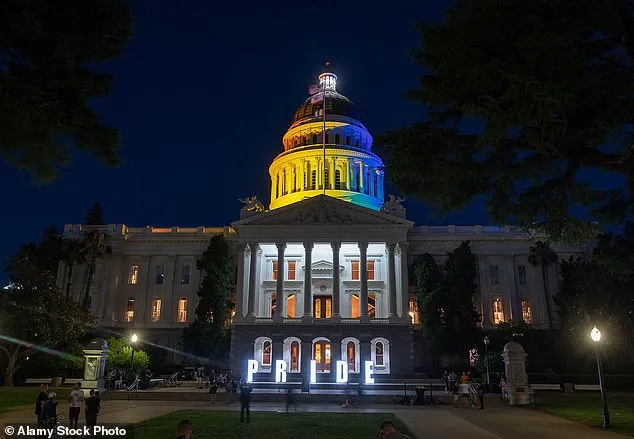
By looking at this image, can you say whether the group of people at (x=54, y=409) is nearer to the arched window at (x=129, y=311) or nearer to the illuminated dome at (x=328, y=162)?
the arched window at (x=129, y=311)

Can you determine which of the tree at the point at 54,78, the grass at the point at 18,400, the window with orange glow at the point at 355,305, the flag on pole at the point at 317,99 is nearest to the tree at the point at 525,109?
the tree at the point at 54,78

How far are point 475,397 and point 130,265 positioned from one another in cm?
5583

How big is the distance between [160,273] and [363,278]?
97.1 feet

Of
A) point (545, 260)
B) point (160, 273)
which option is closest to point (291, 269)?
point (160, 273)

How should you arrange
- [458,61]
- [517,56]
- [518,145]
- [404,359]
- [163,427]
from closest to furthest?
1. [517,56]
2. [458,61]
3. [518,145]
4. [163,427]
5. [404,359]

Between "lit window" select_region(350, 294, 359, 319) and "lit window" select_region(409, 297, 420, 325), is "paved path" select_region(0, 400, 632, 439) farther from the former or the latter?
"lit window" select_region(350, 294, 359, 319)

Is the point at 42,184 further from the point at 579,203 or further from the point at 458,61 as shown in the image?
the point at 579,203

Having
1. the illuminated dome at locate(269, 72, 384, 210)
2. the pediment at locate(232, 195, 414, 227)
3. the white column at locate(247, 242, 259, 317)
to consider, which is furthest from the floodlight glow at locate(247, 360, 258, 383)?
the illuminated dome at locate(269, 72, 384, 210)

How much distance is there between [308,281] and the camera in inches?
2473

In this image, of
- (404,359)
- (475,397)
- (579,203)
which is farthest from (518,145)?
(404,359)

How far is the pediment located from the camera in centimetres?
6456

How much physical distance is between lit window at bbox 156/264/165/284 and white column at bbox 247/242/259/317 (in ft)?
55.1

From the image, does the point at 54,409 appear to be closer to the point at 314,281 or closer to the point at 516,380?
the point at 516,380

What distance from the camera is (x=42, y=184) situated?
1395 centimetres
